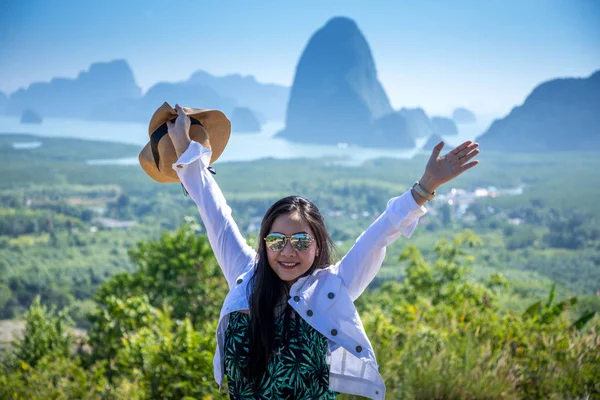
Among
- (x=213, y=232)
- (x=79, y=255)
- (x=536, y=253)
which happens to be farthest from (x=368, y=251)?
(x=79, y=255)

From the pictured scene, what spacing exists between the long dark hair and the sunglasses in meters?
0.04

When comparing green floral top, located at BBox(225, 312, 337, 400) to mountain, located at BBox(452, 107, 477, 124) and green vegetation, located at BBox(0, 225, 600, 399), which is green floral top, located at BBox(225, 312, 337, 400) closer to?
green vegetation, located at BBox(0, 225, 600, 399)

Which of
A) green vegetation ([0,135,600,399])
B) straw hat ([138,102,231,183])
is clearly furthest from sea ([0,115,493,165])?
straw hat ([138,102,231,183])

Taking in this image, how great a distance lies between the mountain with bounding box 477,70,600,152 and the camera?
64.6m

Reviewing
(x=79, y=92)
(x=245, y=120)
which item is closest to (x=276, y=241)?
(x=245, y=120)

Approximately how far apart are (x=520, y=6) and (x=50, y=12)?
84.8 m

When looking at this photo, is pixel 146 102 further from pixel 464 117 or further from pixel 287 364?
pixel 287 364

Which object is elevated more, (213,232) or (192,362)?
(213,232)

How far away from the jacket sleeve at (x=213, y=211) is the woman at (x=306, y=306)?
0.37ft

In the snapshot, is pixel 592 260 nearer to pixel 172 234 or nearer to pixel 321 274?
pixel 172 234

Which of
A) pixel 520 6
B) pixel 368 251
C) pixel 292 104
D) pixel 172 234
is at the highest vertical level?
pixel 520 6

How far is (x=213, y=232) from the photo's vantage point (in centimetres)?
154

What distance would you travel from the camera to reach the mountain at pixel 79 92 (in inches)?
4757

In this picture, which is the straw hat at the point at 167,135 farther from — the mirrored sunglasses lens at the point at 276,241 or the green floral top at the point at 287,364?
the green floral top at the point at 287,364
